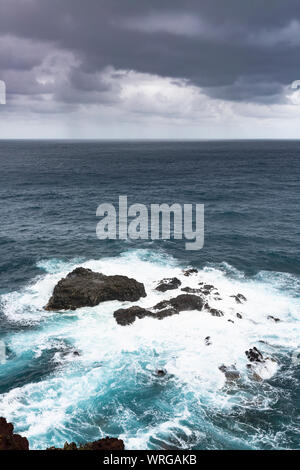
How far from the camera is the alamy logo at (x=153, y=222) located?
7794 cm

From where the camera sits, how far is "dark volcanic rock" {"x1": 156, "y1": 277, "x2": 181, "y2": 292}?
51.8 m

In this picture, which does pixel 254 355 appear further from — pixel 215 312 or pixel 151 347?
pixel 151 347

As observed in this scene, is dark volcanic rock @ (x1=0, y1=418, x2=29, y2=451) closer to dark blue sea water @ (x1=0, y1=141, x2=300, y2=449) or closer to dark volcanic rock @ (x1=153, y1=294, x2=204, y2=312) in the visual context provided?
dark blue sea water @ (x1=0, y1=141, x2=300, y2=449)

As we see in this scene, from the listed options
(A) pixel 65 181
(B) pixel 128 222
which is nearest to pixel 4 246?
(B) pixel 128 222

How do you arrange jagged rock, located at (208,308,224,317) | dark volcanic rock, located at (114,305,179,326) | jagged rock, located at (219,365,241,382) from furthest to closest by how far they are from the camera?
1. jagged rock, located at (208,308,224,317)
2. dark volcanic rock, located at (114,305,179,326)
3. jagged rock, located at (219,365,241,382)

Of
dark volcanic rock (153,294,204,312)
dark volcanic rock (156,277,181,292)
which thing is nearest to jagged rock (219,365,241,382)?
dark volcanic rock (153,294,204,312)

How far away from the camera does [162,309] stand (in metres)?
46.7

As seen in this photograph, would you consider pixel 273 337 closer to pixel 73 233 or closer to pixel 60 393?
pixel 60 393

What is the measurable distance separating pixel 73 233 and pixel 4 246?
15139 millimetres

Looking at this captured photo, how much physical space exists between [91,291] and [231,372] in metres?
22.7

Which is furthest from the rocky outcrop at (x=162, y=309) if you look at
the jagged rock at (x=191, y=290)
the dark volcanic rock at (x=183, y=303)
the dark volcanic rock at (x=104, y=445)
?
the dark volcanic rock at (x=104, y=445)

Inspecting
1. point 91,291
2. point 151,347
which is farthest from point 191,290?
point 91,291

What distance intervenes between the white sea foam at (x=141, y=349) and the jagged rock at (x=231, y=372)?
46 cm

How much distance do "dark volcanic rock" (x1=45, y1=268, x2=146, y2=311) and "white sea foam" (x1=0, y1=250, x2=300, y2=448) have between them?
4.39 ft
